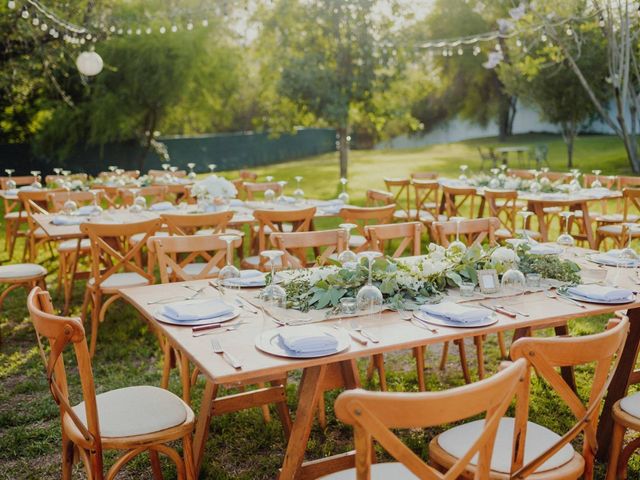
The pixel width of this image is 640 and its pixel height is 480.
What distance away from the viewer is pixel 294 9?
53.6 ft

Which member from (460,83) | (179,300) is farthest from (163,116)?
(460,83)

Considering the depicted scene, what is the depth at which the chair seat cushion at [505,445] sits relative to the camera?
2.37 metres

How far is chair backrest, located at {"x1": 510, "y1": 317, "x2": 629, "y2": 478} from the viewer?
2.08m

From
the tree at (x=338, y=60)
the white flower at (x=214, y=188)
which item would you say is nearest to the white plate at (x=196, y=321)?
the white flower at (x=214, y=188)

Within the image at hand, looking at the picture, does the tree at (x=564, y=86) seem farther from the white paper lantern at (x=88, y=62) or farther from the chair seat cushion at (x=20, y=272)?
the chair seat cushion at (x=20, y=272)

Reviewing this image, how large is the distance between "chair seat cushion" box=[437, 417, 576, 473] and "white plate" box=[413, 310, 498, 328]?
0.37 meters

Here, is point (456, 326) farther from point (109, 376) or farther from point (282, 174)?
point (282, 174)

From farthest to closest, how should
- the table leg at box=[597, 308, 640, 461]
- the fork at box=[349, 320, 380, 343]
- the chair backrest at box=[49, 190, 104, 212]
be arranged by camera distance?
the chair backrest at box=[49, 190, 104, 212]
the table leg at box=[597, 308, 640, 461]
the fork at box=[349, 320, 380, 343]

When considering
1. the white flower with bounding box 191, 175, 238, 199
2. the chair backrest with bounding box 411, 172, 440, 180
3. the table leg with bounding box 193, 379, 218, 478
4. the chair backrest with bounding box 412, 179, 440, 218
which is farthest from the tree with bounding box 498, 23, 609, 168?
the table leg with bounding box 193, 379, 218, 478

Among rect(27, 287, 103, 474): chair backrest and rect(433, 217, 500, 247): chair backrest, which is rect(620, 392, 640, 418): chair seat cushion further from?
rect(27, 287, 103, 474): chair backrest

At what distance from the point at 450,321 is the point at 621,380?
3.78ft

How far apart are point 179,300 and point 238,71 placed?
18996 millimetres

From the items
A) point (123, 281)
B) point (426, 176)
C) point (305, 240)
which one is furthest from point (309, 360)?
point (426, 176)

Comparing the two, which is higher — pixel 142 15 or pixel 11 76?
pixel 142 15
